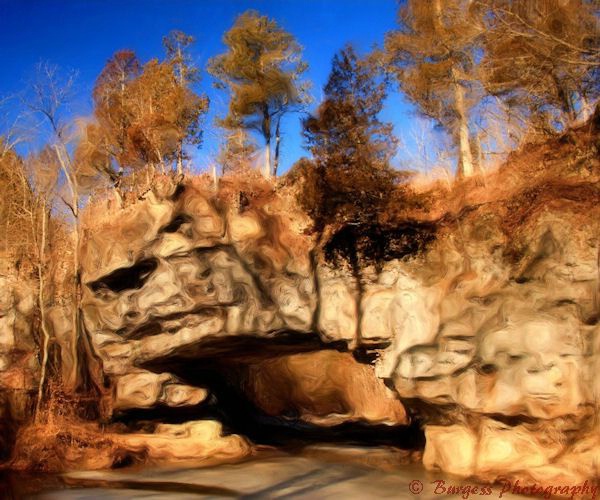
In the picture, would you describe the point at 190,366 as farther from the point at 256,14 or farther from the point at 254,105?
the point at 256,14

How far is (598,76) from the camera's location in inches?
406

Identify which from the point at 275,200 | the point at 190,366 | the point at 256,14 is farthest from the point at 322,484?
the point at 256,14

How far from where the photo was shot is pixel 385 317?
10539 millimetres

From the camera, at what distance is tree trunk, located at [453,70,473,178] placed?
39.0 ft

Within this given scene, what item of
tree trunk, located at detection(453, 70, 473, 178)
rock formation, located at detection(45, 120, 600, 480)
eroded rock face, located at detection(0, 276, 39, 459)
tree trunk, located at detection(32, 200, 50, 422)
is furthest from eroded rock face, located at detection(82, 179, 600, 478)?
eroded rock face, located at detection(0, 276, 39, 459)

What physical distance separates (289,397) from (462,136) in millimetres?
8348

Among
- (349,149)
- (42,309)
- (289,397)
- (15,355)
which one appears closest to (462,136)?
(349,149)

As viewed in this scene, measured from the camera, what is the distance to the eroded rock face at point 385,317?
344 inches

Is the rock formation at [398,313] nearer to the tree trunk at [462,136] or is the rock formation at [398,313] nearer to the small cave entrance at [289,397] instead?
the small cave entrance at [289,397]

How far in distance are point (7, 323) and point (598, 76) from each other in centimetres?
1537

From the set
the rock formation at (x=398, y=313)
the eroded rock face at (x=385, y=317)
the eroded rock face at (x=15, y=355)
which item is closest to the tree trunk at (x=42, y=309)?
the eroded rock face at (x=15, y=355)

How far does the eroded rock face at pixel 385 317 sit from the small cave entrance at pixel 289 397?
7cm

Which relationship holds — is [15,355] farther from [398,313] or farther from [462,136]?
[462,136]

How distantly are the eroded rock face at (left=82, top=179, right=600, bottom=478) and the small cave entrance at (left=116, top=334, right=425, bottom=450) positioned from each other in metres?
0.07
